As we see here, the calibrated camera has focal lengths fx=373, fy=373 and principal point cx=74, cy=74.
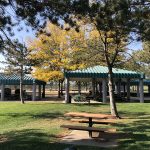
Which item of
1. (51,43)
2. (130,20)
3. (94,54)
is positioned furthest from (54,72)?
(130,20)

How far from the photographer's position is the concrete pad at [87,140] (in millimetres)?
11609

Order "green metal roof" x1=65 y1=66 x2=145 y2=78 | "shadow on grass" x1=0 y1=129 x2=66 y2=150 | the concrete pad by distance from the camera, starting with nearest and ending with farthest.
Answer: "shadow on grass" x1=0 y1=129 x2=66 y2=150
the concrete pad
"green metal roof" x1=65 y1=66 x2=145 y2=78

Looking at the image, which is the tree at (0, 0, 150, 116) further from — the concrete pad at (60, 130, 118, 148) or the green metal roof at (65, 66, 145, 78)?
the green metal roof at (65, 66, 145, 78)

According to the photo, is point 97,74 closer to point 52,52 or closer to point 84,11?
point 52,52

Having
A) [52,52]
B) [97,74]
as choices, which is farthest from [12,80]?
[97,74]

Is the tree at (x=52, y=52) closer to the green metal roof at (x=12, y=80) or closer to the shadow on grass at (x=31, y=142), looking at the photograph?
the green metal roof at (x=12, y=80)

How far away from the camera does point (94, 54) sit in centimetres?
2262

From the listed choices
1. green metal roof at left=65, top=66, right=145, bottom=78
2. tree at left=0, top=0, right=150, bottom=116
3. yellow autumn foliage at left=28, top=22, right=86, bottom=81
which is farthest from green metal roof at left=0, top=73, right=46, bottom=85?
tree at left=0, top=0, right=150, bottom=116

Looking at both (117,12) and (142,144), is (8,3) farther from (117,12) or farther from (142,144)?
(142,144)

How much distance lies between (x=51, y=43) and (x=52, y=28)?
1.72 m

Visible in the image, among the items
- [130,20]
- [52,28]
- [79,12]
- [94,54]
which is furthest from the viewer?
[52,28]

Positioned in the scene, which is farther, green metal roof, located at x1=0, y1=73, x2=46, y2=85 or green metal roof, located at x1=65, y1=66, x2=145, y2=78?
green metal roof, located at x1=0, y1=73, x2=46, y2=85

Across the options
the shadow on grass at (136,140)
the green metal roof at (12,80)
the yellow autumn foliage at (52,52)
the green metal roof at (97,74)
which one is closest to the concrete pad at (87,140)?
the shadow on grass at (136,140)

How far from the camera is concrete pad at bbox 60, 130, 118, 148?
11609 mm
